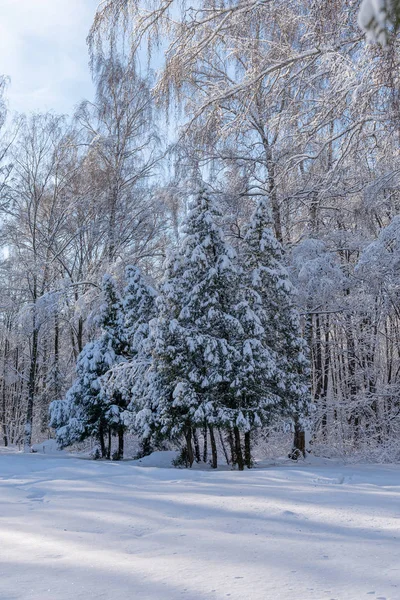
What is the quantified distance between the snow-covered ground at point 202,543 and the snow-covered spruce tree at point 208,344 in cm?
623

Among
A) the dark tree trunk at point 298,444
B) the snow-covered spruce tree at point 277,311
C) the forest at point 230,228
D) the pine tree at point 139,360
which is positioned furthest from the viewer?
the dark tree trunk at point 298,444

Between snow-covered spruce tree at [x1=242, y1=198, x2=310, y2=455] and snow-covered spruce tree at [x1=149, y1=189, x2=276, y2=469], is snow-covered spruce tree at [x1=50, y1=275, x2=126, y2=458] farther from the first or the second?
snow-covered spruce tree at [x1=242, y1=198, x2=310, y2=455]

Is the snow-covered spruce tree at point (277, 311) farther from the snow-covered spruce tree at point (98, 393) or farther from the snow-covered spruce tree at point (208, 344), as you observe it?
→ the snow-covered spruce tree at point (98, 393)

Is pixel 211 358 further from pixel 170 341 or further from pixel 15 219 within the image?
pixel 15 219

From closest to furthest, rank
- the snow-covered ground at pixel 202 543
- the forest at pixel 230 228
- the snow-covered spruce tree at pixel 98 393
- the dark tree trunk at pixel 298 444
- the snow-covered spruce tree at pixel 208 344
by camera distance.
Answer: the snow-covered ground at pixel 202 543
the forest at pixel 230 228
the snow-covered spruce tree at pixel 208 344
the dark tree trunk at pixel 298 444
the snow-covered spruce tree at pixel 98 393

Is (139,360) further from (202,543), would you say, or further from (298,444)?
(202,543)

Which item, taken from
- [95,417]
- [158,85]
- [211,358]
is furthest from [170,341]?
[158,85]

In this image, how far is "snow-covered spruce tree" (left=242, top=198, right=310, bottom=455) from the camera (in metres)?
13.6

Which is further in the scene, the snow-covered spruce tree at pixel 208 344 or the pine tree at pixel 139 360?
the pine tree at pixel 139 360

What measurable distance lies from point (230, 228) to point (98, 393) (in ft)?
23.9

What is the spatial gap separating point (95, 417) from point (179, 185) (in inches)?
350

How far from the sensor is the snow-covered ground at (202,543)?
8.16 feet

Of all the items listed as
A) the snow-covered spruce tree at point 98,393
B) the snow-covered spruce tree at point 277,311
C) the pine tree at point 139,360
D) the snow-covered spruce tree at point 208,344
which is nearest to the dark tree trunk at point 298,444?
the snow-covered spruce tree at point 277,311

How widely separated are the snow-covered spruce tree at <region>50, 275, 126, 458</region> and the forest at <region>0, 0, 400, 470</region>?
72 millimetres
